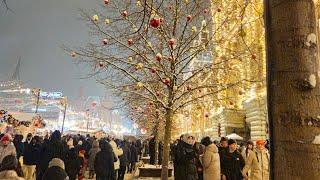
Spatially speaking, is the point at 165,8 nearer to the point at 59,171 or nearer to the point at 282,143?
the point at 59,171

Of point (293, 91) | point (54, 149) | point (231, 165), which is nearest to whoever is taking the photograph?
point (293, 91)

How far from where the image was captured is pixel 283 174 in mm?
2564

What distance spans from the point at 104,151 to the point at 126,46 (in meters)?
3.79

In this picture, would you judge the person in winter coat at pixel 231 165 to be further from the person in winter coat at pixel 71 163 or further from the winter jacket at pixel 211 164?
the person in winter coat at pixel 71 163

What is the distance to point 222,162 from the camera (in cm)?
1049

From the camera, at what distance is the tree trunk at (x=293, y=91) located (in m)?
2.52

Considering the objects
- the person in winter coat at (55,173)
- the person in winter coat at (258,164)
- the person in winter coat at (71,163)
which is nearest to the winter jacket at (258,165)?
the person in winter coat at (258,164)

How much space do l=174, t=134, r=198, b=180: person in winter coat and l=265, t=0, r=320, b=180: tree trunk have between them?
7.89 meters

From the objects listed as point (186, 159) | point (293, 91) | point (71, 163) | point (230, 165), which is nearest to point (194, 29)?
point (186, 159)

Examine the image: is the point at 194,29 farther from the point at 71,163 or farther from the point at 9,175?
the point at 9,175

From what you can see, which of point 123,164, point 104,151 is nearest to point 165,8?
point 104,151

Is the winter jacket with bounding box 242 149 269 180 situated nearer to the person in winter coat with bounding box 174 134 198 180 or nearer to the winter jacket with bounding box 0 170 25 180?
the person in winter coat with bounding box 174 134 198 180

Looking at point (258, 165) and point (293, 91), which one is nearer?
point (293, 91)

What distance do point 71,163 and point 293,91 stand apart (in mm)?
9971
